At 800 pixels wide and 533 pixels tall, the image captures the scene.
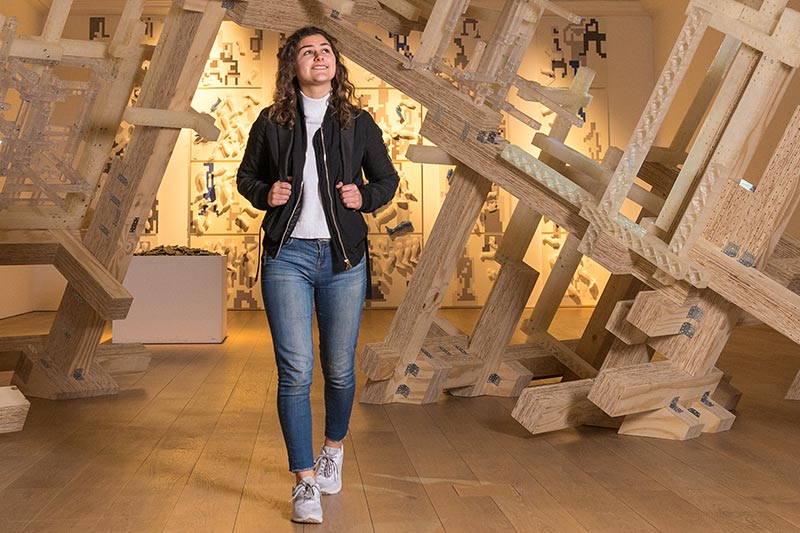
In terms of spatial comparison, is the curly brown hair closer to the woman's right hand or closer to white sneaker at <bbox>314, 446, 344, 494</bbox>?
the woman's right hand

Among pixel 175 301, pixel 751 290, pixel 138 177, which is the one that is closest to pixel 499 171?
pixel 751 290

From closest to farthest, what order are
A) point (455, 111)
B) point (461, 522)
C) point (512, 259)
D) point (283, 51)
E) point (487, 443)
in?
1. point (461, 522)
2. point (283, 51)
3. point (487, 443)
4. point (455, 111)
5. point (512, 259)

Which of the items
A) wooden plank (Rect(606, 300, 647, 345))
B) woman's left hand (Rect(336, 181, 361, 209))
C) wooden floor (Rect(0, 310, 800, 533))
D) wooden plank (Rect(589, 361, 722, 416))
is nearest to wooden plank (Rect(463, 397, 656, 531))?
wooden floor (Rect(0, 310, 800, 533))

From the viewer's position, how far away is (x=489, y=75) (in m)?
4.30

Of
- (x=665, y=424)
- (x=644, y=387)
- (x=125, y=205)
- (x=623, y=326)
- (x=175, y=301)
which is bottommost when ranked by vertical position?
(x=175, y=301)

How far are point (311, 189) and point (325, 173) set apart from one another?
0.21 feet

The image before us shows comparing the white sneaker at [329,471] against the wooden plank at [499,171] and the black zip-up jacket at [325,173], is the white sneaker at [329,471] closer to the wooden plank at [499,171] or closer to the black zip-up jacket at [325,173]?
the black zip-up jacket at [325,173]

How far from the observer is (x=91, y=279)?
14.3 ft

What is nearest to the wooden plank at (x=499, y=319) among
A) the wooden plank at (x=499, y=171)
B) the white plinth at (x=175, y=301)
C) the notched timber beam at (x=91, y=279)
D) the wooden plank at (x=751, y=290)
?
the wooden plank at (x=499, y=171)

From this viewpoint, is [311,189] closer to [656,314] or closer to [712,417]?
[656,314]

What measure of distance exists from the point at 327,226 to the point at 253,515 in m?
0.87

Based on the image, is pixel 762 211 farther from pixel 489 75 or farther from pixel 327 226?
pixel 327 226

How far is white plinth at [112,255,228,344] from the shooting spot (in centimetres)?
745

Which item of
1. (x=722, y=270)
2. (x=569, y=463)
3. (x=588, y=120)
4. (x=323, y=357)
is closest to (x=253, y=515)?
(x=323, y=357)
